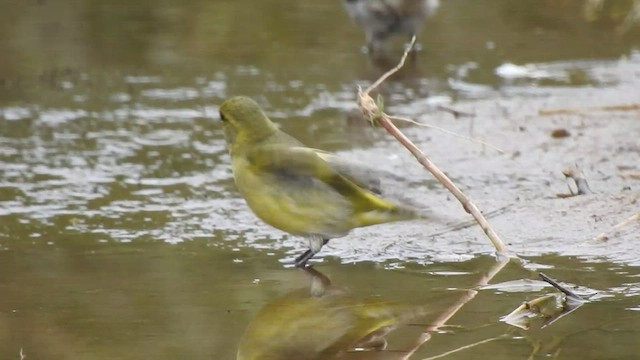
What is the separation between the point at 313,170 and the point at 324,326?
715 millimetres

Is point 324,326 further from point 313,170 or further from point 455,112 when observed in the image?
point 455,112

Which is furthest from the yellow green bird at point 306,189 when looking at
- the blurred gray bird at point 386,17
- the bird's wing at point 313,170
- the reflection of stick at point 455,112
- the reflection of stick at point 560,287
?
the blurred gray bird at point 386,17

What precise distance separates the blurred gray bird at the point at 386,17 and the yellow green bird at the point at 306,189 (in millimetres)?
5695

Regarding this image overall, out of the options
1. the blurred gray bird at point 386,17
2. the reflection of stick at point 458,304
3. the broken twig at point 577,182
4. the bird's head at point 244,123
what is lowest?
the reflection of stick at point 458,304

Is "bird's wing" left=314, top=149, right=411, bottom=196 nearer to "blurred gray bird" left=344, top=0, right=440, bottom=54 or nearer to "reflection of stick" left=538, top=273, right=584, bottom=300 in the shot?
"reflection of stick" left=538, top=273, right=584, bottom=300

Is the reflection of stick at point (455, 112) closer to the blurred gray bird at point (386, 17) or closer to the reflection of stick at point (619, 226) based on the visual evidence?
the blurred gray bird at point (386, 17)

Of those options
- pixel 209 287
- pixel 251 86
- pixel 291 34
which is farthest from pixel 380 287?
pixel 291 34

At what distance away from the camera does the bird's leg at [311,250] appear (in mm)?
5020

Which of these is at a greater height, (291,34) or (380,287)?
(291,34)

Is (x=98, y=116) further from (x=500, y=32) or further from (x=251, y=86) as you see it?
(x=500, y=32)

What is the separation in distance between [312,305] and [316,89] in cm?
452

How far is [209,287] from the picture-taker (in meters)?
4.79

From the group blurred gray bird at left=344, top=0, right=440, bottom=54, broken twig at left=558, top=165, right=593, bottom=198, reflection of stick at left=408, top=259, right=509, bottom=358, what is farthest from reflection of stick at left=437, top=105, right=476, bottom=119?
reflection of stick at left=408, top=259, right=509, bottom=358

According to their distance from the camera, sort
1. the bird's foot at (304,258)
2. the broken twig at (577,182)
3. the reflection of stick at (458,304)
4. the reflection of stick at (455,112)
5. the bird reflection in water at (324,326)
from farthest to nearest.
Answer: the reflection of stick at (455,112) → the broken twig at (577,182) → the bird's foot at (304,258) → the reflection of stick at (458,304) → the bird reflection in water at (324,326)
